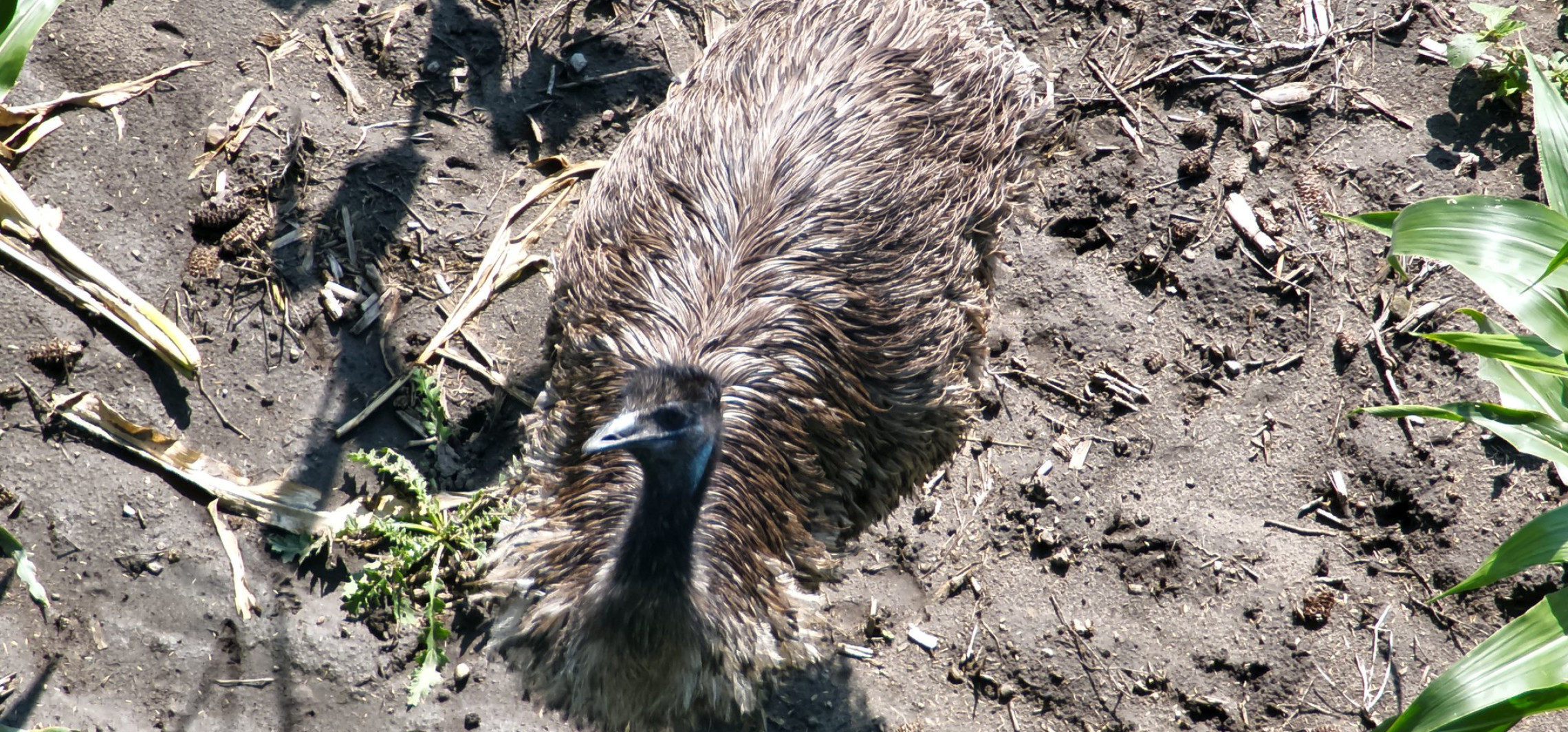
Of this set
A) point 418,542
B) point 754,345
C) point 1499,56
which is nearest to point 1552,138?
point 1499,56

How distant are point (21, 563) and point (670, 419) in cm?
277

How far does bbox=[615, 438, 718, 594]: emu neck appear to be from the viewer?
2816mm

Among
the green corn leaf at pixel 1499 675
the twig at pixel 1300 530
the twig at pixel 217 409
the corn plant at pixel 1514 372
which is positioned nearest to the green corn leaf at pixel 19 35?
the twig at pixel 217 409

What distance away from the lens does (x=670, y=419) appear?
2.77 metres

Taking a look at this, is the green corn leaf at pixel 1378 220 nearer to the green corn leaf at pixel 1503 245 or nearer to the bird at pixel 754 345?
the green corn leaf at pixel 1503 245

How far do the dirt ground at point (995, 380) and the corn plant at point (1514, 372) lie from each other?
1.04m

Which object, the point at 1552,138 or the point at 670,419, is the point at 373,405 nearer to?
the point at 670,419

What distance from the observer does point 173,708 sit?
387 centimetres

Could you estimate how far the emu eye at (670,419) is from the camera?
2760mm

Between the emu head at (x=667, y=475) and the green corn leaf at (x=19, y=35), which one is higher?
the green corn leaf at (x=19, y=35)

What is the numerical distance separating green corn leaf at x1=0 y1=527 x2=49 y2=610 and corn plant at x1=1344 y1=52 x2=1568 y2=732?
4.76 m

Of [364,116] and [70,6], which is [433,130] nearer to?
[364,116]

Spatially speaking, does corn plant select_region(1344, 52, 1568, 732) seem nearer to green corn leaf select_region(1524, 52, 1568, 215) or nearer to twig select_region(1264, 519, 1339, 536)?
green corn leaf select_region(1524, 52, 1568, 215)

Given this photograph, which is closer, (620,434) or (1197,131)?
(620,434)
